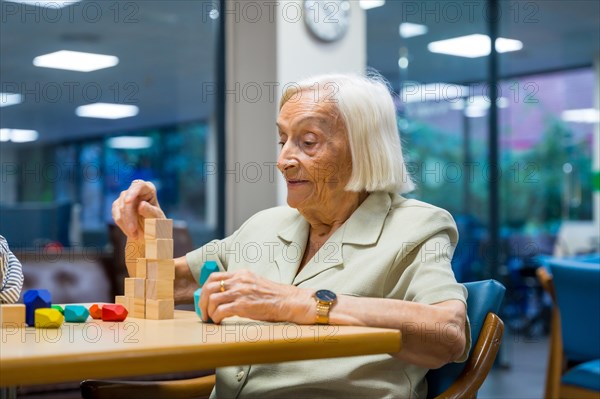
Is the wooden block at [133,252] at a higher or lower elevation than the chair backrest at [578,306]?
higher

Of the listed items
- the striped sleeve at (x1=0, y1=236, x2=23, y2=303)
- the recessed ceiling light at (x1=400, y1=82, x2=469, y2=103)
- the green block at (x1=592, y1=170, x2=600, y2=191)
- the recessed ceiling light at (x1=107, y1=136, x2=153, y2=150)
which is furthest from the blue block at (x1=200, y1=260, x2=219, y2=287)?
the green block at (x1=592, y1=170, x2=600, y2=191)

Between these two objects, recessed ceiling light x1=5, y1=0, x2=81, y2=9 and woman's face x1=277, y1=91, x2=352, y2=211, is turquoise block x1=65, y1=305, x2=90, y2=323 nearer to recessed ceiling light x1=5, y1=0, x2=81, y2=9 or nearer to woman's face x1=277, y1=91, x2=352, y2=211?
woman's face x1=277, y1=91, x2=352, y2=211

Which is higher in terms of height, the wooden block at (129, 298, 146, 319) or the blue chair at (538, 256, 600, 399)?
the wooden block at (129, 298, 146, 319)

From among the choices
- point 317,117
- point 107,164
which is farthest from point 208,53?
point 317,117

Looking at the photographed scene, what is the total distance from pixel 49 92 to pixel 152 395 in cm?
319

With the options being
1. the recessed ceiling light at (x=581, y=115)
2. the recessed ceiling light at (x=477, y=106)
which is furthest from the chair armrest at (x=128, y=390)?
the recessed ceiling light at (x=581, y=115)

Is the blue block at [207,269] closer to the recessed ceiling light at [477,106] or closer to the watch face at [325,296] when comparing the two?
the watch face at [325,296]

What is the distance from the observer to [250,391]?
1843 millimetres

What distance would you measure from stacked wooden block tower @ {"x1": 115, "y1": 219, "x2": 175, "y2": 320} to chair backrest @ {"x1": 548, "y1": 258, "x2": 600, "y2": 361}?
2.00m

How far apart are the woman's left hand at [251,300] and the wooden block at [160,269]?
0.17 m

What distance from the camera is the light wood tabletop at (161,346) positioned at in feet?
3.70

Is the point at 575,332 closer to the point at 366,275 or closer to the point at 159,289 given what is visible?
the point at 366,275

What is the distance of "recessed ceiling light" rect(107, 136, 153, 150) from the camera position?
510 centimetres

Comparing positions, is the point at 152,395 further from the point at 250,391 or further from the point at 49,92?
the point at 49,92
